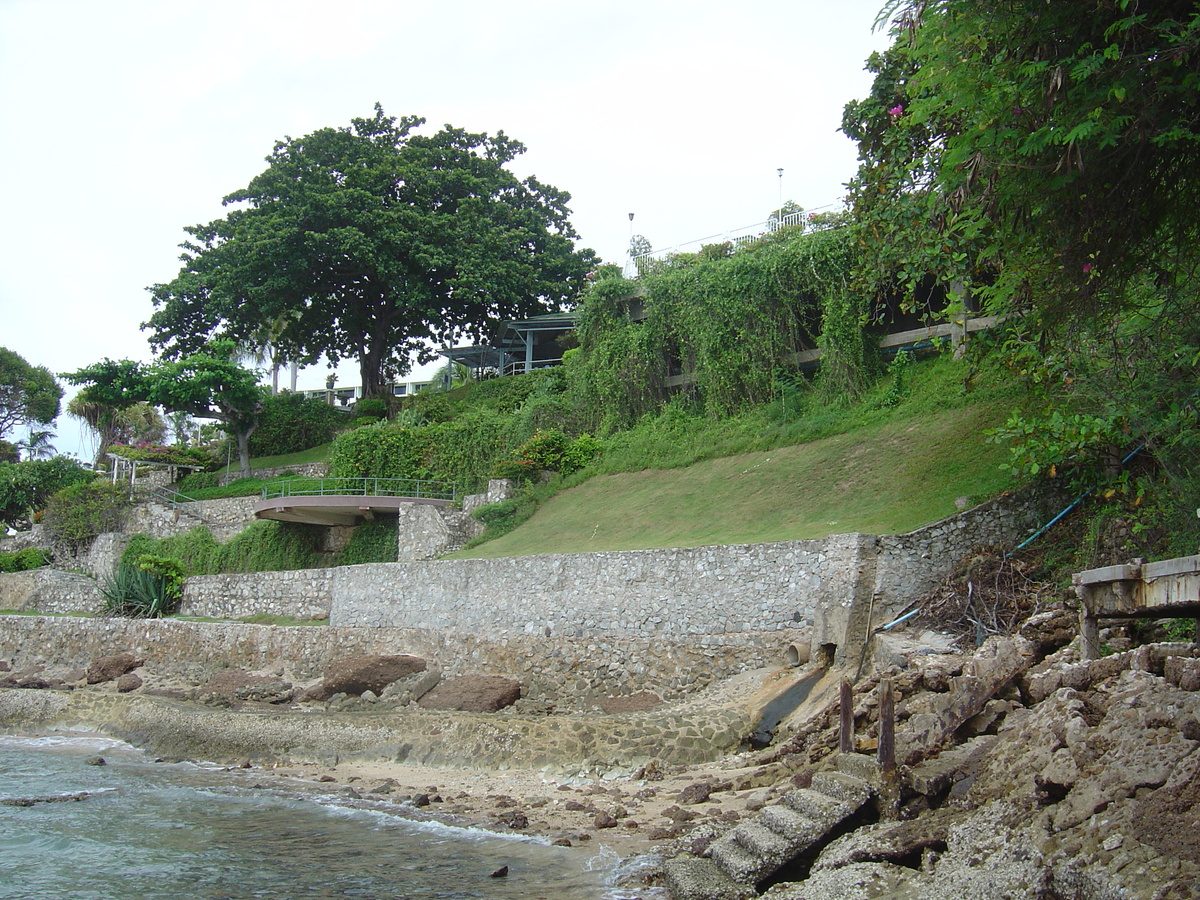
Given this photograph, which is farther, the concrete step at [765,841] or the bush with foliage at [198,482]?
the bush with foliage at [198,482]

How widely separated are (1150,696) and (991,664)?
2501 mm

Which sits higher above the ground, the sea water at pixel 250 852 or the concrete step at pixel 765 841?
the concrete step at pixel 765 841

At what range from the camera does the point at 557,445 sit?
27.8 metres

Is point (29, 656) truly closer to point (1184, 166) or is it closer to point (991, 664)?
point (991, 664)

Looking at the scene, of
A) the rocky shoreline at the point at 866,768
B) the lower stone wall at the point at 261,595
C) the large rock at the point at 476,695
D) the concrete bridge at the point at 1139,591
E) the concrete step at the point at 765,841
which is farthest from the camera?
the lower stone wall at the point at 261,595

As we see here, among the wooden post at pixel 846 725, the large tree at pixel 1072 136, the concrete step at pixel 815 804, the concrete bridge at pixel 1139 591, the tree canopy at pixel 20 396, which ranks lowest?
the concrete step at pixel 815 804

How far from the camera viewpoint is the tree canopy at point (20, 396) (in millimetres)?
53406

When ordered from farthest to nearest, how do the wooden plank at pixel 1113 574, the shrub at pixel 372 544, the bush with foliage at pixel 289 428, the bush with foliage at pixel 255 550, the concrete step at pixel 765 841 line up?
the bush with foliage at pixel 289 428, the bush with foliage at pixel 255 550, the shrub at pixel 372 544, the concrete step at pixel 765 841, the wooden plank at pixel 1113 574

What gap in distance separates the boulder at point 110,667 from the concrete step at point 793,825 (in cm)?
1945

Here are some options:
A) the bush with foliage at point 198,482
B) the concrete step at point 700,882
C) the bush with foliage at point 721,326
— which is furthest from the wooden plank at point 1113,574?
the bush with foliage at point 198,482

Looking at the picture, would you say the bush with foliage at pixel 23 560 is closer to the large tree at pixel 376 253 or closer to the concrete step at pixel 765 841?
the large tree at pixel 376 253

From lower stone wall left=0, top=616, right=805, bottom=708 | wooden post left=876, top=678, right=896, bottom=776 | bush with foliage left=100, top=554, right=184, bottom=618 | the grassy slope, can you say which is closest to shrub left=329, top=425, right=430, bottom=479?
bush with foliage left=100, top=554, right=184, bottom=618

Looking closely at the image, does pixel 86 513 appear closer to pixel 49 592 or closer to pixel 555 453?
pixel 49 592

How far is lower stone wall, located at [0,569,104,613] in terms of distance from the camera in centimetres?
3167
